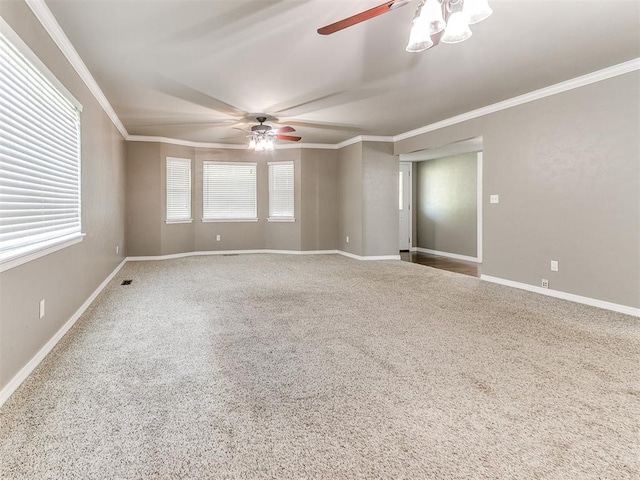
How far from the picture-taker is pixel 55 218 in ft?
9.77

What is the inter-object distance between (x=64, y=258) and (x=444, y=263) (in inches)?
242

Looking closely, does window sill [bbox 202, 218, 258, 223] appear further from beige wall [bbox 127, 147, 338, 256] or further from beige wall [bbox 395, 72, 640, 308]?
beige wall [bbox 395, 72, 640, 308]

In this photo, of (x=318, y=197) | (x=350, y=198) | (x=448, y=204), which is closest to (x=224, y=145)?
(x=318, y=197)

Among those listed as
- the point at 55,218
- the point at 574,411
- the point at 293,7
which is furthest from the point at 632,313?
the point at 55,218

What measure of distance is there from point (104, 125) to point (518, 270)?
18.8 feet

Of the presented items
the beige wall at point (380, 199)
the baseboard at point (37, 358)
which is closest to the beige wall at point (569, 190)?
the beige wall at point (380, 199)

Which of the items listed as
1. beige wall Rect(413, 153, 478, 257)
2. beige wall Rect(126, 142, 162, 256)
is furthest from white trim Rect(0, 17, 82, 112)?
beige wall Rect(413, 153, 478, 257)

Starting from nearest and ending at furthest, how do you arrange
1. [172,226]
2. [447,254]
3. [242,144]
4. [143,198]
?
[143,198] → [172,226] → [242,144] → [447,254]

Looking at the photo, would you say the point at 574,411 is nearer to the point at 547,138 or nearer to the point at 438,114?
the point at 547,138

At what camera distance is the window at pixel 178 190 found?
768 cm

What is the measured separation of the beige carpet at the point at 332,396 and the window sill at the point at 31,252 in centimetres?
70

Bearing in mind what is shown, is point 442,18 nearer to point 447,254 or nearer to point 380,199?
point 380,199

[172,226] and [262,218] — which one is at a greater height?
[262,218]

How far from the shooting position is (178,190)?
7820 millimetres
